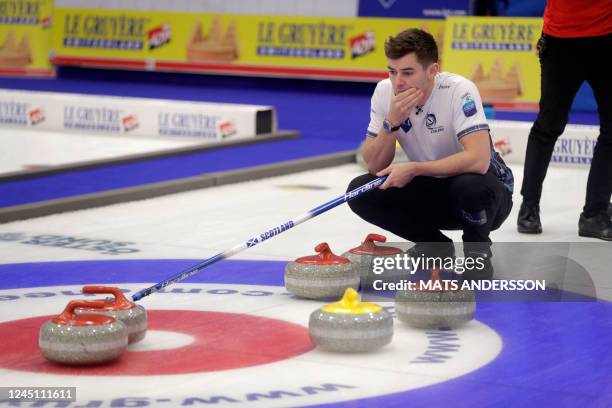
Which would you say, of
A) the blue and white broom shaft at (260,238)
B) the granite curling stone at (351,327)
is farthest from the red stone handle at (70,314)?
the granite curling stone at (351,327)

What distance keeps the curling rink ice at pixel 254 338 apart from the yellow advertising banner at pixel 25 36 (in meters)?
9.27

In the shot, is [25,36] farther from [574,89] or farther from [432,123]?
[432,123]

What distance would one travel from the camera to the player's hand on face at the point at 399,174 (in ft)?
13.5

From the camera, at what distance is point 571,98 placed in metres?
5.48

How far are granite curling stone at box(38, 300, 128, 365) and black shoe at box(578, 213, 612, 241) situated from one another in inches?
112

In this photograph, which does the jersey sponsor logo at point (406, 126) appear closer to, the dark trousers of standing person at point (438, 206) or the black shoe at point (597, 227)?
the dark trousers of standing person at point (438, 206)

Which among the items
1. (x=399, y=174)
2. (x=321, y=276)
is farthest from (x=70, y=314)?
(x=399, y=174)

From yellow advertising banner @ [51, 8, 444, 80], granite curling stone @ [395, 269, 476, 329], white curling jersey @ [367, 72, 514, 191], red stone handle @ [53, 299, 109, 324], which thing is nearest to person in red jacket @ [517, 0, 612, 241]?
white curling jersey @ [367, 72, 514, 191]

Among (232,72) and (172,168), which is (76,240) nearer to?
(172,168)

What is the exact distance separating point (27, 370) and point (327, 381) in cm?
84

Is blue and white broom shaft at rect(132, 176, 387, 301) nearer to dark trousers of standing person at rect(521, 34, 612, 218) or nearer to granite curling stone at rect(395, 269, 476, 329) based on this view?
granite curling stone at rect(395, 269, 476, 329)

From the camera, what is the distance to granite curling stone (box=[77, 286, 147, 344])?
11.3ft

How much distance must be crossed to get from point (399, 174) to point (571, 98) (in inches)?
67.1

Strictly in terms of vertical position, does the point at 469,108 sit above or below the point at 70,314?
above
